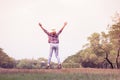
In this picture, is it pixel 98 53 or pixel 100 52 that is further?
pixel 98 53

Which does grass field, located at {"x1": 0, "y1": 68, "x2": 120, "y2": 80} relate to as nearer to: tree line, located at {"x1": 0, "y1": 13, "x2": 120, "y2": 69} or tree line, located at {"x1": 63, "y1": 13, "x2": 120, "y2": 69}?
tree line, located at {"x1": 0, "y1": 13, "x2": 120, "y2": 69}

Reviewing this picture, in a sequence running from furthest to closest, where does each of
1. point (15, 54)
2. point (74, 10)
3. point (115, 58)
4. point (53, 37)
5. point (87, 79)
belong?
1. point (115, 58)
2. point (74, 10)
3. point (15, 54)
4. point (53, 37)
5. point (87, 79)

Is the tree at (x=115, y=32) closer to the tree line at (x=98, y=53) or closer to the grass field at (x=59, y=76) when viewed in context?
the tree line at (x=98, y=53)

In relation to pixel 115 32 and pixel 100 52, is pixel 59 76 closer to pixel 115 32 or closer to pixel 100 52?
pixel 115 32

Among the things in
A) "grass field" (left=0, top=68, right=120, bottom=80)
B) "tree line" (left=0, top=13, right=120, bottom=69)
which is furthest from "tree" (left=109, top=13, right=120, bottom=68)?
"grass field" (left=0, top=68, right=120, bottom=80)

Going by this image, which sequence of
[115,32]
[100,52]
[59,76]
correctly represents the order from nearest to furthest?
[59,76]
[115,32]
[100,52]

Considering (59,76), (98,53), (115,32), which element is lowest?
(59,76)

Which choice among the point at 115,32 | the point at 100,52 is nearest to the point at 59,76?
the point at 115,32

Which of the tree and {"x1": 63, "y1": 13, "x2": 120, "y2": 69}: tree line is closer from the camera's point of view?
the tree

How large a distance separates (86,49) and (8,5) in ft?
10.4

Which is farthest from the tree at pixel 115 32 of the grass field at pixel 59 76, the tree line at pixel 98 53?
the grass field at pixel 59 76

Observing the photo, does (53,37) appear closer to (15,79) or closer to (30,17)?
(30,17)

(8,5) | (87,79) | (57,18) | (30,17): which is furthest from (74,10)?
(87,79)

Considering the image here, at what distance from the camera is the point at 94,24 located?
993cm
